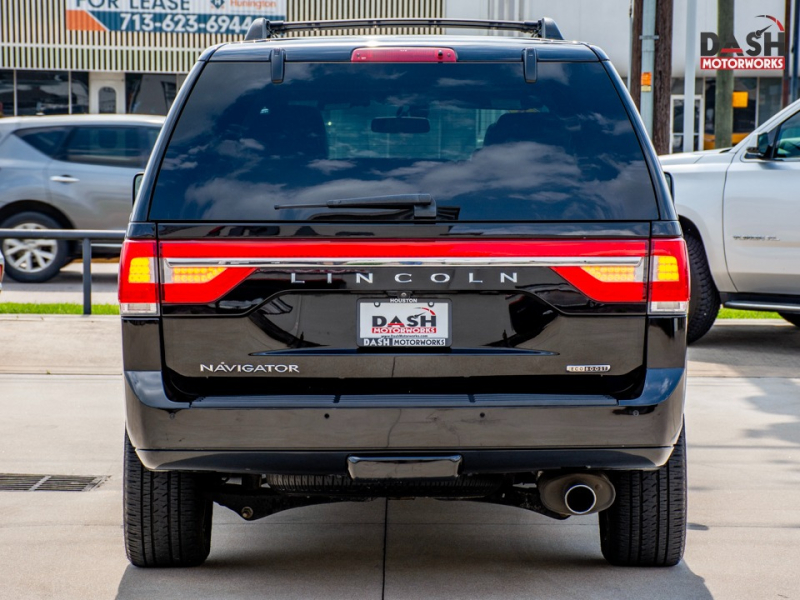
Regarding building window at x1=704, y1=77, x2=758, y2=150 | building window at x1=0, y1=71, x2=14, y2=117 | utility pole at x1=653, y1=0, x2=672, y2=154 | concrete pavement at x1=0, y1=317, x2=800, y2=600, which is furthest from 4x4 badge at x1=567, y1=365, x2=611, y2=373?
building window at x1=0, y1=71, x2=14, y2=117

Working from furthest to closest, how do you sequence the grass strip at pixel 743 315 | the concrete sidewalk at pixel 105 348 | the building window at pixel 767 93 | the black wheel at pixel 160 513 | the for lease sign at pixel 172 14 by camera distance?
1. the building window at pixel 767 93
2. the for lease sign at pixel 172 14
3. the grass strip at pixel 743 315
4. the concrete sidewalk at pixel 105 348
5. the black wheel at pixel 160 513

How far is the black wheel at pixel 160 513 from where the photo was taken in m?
4.08

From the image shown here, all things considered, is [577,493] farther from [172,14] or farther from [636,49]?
[172,14]

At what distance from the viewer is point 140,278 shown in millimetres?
3627

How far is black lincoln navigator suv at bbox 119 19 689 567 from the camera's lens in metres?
3.60

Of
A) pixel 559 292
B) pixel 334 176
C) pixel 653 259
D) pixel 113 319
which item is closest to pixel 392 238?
pixel 334 176

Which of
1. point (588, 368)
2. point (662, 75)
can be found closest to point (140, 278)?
point (588, 368)

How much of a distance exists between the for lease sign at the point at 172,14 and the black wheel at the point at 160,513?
26.5m

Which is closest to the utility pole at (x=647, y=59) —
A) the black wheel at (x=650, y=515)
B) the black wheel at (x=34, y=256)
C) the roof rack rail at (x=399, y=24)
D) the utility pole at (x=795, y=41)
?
the black wheel at (x=34, y=256)

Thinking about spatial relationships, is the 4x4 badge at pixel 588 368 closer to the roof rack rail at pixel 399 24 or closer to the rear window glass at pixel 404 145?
the rear window glass at pixel 404 145

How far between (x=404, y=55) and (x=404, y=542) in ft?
6.37

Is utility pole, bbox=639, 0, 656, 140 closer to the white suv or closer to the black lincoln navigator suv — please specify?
the white suv

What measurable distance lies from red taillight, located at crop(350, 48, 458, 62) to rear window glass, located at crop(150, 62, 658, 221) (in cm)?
3

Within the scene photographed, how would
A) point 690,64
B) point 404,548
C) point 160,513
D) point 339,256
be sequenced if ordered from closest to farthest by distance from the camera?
point 339,256 < point 160,513 < point 404,548 < point 690,64
